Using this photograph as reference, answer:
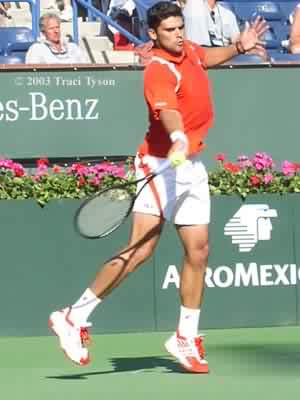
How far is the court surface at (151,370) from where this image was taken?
639 centimetres

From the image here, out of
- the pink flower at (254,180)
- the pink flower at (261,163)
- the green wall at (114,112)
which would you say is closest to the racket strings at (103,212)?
the pink flower at (254,180)

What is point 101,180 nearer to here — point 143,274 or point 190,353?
point 143,274

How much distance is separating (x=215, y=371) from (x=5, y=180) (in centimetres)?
244

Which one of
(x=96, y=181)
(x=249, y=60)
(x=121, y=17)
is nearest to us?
(x=96, y=181)

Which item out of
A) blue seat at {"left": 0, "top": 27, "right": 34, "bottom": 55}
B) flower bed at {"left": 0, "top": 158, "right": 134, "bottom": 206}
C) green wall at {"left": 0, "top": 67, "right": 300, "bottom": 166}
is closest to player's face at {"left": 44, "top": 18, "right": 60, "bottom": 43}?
green wall at {"left": 0, "top": 67, "right": 300, "bottom": 166}

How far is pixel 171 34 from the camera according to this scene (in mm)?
6801

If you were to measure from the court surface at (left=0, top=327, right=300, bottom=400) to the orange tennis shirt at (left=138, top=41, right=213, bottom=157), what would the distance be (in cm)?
118

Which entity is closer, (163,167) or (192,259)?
(163,167)

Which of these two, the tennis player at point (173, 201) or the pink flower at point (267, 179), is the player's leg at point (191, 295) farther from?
the pink flower at point (267, 179)

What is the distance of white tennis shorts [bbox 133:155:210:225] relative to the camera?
6887mm

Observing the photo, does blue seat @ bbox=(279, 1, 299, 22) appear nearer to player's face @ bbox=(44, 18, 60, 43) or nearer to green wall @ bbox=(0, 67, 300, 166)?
green wall @ bbox=(0, 67, 300, 166)

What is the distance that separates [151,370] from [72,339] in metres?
0.54

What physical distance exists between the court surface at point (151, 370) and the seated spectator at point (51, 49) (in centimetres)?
345

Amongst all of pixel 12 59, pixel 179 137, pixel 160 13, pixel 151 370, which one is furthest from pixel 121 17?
pixel 179 137
